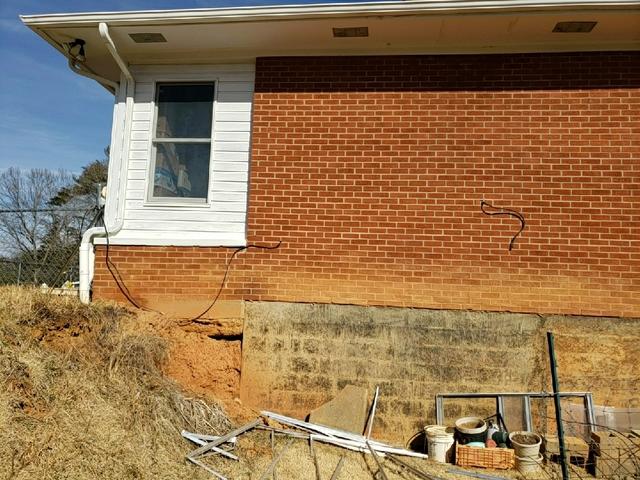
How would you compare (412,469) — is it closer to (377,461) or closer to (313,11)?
(377,461)

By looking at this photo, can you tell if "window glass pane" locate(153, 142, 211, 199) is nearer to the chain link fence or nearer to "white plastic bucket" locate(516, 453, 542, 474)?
the chain link fence

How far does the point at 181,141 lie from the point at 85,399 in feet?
10.8

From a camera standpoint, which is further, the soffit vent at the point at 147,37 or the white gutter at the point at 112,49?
the soffit vent at the point at 147,37

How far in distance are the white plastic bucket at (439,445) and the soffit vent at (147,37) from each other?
5.32 metres

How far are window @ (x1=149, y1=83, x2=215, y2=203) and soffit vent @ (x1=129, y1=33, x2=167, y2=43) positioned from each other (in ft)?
1.83

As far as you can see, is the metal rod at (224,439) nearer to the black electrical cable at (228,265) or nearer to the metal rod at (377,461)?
the metal rod at (377,461)

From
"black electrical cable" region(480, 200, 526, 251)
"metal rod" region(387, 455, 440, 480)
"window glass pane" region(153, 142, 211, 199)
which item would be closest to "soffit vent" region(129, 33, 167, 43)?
"window glass pane" region(153, 142, 211, 199)

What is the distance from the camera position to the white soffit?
5.80 meters

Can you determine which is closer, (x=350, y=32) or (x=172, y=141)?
(x=350, y=32)

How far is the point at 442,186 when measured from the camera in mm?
6254

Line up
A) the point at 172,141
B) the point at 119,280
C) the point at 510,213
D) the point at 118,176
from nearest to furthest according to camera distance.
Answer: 1. the point at 510,213
2. the point at 119,280
3. the point at 118,176
4. the point at 172,141

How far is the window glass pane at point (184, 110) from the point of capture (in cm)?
691

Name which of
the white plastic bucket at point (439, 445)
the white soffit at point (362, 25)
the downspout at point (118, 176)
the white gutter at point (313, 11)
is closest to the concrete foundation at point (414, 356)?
the white plastic bucket at point (439, 445)

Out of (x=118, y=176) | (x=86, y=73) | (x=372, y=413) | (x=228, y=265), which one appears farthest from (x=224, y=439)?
(x=86, y=73)
